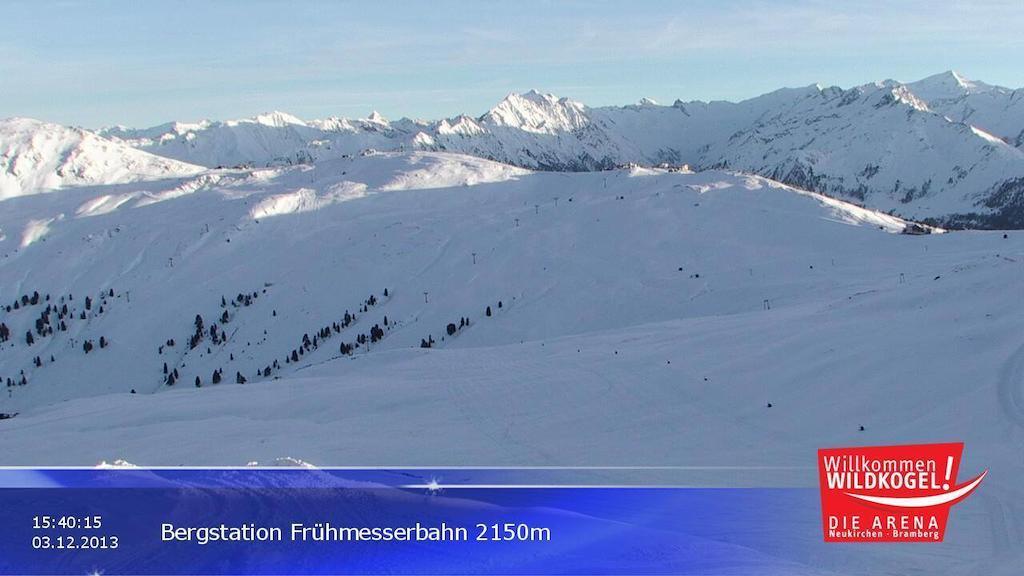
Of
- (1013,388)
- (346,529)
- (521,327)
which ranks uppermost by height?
(346,529)

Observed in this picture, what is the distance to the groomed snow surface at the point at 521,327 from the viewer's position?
75.0 ft

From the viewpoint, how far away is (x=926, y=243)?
76.0 meters

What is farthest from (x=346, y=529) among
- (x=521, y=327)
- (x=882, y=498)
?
(x=521, y=327)

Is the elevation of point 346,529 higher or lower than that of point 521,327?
higher

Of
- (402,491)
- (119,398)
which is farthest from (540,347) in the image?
(402,491)

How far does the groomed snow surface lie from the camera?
2288 cm

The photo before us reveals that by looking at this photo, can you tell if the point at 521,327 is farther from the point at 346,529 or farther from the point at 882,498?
the point at 882,498

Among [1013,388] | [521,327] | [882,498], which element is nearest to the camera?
[882,498]

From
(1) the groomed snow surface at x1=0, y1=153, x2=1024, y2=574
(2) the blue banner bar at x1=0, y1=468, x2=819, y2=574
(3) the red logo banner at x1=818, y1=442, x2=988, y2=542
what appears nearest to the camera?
(2) the blue banner bar at x1=0, y1=468, x2=819, y2=574

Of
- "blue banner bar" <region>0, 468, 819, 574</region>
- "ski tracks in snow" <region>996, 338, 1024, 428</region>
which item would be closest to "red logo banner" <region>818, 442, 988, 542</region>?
"blue banner bar" <region>0, 468, 819, 574</region>

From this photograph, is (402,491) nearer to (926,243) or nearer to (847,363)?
(847,363)

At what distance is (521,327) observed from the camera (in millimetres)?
75875

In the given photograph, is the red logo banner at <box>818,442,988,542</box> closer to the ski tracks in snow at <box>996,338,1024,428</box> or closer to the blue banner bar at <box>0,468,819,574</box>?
the blue banner bar at <box>0,468,819,574</box>

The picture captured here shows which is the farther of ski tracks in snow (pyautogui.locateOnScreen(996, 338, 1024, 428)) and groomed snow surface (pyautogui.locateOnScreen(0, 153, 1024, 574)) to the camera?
groomed snow surface (pyautogui.locateOnScreen(0, 153, 1024, 574))
